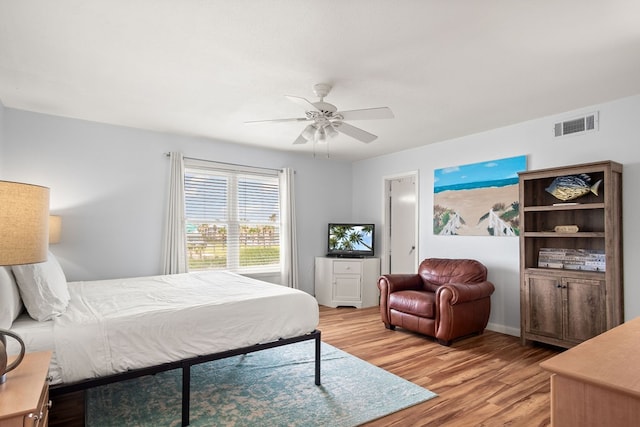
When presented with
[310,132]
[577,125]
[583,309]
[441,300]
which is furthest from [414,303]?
[577,125]

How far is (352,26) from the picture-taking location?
2.29m

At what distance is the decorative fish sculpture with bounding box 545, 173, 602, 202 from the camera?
361cm

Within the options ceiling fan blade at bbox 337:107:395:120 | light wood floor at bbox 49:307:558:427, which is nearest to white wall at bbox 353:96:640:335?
light wood floor at bbox 49:307:558:427

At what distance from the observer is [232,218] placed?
5426mm

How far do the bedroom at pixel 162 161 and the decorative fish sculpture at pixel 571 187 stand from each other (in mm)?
264

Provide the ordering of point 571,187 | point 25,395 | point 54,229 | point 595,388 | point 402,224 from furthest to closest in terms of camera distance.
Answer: point 402,224 < point 54,229 < point 571,187 < point 25,395 < point 595,388

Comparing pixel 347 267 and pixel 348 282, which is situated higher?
pixel 347 267

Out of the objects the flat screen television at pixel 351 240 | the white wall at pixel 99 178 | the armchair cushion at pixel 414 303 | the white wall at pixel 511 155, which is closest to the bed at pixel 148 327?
the white wall at pixel 99 178

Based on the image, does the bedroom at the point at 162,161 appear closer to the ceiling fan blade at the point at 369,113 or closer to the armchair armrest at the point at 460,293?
the ceiling fan blade at the point at 369,113

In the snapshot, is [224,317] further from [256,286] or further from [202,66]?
[202,66]

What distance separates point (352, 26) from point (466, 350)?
334 cm

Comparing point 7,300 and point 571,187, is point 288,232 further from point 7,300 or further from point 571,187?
point 7,300

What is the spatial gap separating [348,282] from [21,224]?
500 cm

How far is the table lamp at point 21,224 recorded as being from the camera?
4.08ft
